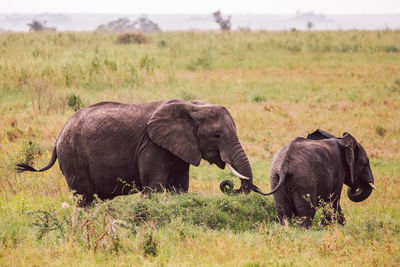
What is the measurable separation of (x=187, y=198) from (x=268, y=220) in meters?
1.19

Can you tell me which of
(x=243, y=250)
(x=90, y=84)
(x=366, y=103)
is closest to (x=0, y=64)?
(x=90, y=84)

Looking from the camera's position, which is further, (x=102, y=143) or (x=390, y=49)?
(x=390, y=49)

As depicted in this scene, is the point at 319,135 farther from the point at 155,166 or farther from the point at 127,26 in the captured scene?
the point at 127,26

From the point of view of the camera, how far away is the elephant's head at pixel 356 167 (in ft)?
27.0

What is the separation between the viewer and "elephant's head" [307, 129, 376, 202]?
8242mm

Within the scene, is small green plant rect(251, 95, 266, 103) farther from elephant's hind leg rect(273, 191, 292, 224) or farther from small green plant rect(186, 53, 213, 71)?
elephant's hind leg rect(273, 191, 292, 224)

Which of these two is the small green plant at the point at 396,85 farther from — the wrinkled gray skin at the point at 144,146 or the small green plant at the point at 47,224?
the small green plant at the point at 47,224

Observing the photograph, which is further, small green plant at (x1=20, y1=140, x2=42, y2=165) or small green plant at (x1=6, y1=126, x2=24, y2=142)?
small green plant at (x1=6, y1=126, x2=24, y2=142)

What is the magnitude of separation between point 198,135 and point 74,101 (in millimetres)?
9706

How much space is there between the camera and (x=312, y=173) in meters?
7.76

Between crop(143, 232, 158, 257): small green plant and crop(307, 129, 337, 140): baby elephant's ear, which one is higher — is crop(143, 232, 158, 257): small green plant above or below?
below

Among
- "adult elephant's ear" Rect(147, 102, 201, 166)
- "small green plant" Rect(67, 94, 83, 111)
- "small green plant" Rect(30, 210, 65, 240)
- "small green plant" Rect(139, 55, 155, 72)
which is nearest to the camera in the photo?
"small green plant" Rect(30, 210, 65, 240)

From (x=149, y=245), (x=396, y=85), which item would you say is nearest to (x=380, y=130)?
(x=396, y=85)

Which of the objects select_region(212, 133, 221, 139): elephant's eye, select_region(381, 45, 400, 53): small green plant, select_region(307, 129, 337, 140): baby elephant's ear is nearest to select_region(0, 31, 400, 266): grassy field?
select_region(381, 45, 400, 53): small green plant
